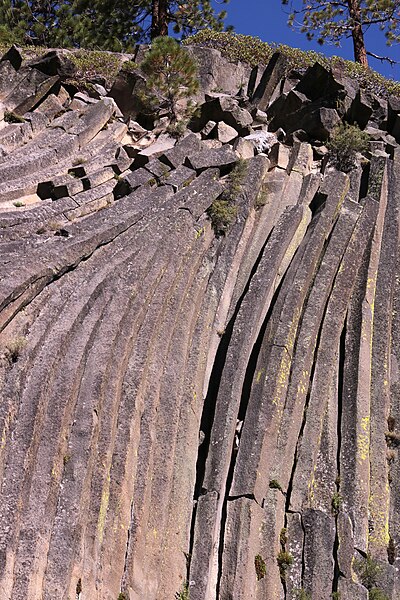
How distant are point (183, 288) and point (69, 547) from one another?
5584 mm

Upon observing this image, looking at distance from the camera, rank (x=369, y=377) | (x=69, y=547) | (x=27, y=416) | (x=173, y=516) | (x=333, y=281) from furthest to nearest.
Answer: (x=333, y=281) < (x=369, y=377) < (x=173, y=516) < (x=27, y=416) < (x=69, y=547)

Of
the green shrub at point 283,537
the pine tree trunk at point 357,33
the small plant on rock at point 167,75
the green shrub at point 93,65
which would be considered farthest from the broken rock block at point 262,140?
the pine tree trunk at point 357,33

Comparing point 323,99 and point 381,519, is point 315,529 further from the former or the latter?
point 323,99

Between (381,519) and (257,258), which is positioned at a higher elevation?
(257,258)

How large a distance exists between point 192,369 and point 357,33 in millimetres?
22573

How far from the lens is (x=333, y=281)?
14555 millimetres

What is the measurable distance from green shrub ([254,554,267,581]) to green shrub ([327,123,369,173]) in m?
10.7

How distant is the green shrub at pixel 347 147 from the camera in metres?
18.6

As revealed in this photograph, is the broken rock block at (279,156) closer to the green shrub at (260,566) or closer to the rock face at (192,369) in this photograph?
the rock face at (192,369)

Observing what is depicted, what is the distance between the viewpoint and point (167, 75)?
65.7ft

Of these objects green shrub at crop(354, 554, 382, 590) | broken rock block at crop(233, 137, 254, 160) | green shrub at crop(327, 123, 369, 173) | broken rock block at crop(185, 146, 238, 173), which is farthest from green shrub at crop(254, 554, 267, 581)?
green shrub at crop(327, 123, 369, 173)

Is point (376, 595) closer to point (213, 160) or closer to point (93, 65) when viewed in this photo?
point (213, 160)

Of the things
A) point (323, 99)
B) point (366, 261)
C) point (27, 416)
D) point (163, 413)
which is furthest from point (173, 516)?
point (323, 99)

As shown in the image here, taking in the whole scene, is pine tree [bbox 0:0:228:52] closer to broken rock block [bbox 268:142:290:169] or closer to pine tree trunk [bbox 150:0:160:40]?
pine tree trunk [bbox 150:0:160:40]
